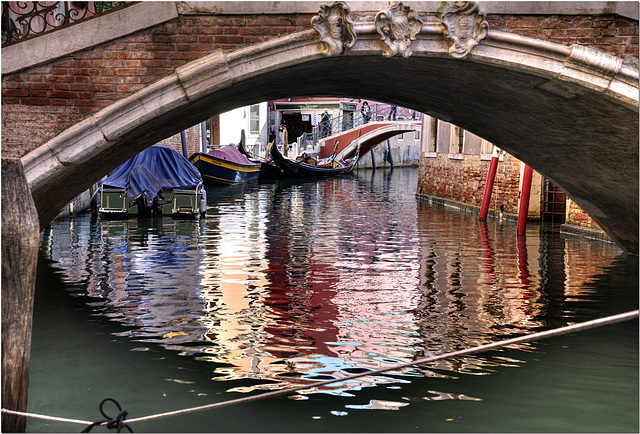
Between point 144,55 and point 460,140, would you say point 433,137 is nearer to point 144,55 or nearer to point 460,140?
point 460,140

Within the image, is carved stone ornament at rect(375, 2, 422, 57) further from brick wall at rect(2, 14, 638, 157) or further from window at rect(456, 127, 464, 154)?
window at rect(456, 127, 464, 154)

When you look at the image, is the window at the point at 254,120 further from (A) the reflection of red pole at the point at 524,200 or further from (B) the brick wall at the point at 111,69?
(B) the brick wall at the point at 111,69

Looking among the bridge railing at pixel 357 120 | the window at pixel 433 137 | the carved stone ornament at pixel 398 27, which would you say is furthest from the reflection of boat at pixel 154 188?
the bridge railing at pixel 357 120

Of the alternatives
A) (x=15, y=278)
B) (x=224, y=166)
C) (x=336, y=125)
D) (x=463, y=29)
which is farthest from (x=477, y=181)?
(x=336, y=125)

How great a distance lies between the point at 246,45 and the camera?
4.77 metres

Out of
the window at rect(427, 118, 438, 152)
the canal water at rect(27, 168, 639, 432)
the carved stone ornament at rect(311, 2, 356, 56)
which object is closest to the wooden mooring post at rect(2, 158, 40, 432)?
the canal water at rect(27, 168, 639, 432)

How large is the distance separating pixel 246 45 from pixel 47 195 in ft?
5.89

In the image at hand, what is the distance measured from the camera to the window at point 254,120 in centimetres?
3161

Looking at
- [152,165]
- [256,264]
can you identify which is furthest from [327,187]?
[256,264]

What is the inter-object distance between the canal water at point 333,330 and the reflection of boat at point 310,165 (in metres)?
15.6

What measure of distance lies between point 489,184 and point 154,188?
5588 mm

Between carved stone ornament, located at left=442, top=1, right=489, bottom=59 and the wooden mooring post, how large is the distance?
8.75 feet

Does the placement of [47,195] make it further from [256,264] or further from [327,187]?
[327,187]

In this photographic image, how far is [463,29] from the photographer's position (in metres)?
4.68
